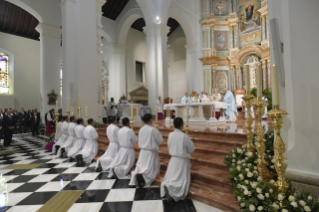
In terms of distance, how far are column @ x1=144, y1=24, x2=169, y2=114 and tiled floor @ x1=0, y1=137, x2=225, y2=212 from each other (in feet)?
25.7

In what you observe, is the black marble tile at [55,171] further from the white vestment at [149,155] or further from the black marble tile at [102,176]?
the white vestment at [149,155]

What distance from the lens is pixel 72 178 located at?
401cm

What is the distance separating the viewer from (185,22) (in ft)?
50.3

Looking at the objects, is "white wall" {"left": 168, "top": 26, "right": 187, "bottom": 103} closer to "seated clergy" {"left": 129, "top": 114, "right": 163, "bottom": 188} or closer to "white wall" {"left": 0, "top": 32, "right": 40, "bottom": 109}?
"white wall" {"left": 0, "top": 32, "right": 40, "bottom": 109}

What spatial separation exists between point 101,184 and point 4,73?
1599 cm

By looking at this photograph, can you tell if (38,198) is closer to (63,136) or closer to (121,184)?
(121,184)

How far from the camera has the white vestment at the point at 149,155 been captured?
352cm

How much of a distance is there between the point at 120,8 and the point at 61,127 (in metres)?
11.1

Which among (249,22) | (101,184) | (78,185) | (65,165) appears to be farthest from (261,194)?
(249,22)

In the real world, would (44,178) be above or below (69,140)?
below

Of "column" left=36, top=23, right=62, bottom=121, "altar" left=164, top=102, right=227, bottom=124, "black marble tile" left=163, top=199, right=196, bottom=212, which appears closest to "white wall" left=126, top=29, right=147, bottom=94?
"column" left=36, top=23, right=62, bottom=121

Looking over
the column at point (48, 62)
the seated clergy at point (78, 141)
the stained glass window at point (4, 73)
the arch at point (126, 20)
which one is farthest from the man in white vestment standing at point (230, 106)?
the stained glass window at point (4, 73)

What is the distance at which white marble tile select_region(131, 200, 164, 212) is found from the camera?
2.67 meters

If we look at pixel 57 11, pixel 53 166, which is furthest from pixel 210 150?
pixel 57 11
